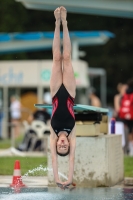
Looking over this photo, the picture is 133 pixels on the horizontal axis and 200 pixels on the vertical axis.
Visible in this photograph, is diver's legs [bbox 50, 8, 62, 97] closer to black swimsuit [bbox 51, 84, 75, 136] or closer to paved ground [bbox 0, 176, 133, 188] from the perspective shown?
black swimsuit [bbox 51, 84, 75, 136]

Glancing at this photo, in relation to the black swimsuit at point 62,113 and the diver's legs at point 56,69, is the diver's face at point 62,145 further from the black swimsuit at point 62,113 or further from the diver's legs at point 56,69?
the diver's legs at point 56,69

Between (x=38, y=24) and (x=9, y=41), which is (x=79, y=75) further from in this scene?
(x=38, y=24)

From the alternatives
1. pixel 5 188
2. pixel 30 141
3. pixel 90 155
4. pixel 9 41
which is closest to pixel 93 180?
pixel 90 155

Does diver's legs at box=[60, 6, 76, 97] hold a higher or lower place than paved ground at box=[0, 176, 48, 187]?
higher

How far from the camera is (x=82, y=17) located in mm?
55156

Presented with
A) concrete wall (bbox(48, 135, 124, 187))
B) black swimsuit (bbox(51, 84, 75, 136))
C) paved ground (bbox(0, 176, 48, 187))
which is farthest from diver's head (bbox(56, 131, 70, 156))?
paved ground (bbox(0, 176, 48, 187))

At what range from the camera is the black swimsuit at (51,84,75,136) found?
10195 mm

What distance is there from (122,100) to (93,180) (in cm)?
670

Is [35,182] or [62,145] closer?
[62,145]

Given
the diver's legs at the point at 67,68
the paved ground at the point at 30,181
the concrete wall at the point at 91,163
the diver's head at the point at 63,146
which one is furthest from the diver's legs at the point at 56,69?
the paved ground at the point at 30,181

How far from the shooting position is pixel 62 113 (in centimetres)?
1027

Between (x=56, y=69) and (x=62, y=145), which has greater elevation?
(x=56, y=69)

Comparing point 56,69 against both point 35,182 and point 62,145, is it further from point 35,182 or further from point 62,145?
point 35,182

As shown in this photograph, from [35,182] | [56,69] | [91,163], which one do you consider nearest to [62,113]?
[56,69]
